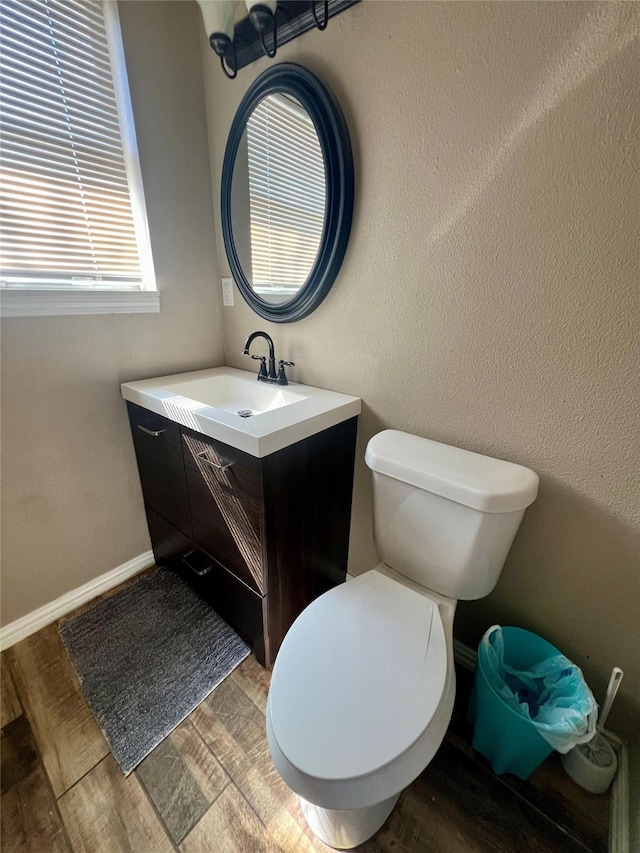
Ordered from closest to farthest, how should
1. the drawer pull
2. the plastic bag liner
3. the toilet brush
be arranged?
the plastic bag liner → the toilet brush → the drawer pull

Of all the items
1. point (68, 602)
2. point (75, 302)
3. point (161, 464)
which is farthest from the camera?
point (68, 602)

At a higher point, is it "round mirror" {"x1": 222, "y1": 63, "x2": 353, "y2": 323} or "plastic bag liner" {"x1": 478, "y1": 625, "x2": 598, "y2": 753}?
"round mirror" {"x1": 222, "y1": 63, "x2": 353, "y2": 323}

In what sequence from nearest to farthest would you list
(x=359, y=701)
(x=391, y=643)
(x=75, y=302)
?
(x=359, y=701), (x=391, y=643), (x=75, y=302)

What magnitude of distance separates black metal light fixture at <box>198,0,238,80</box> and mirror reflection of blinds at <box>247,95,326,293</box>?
6.5 inches

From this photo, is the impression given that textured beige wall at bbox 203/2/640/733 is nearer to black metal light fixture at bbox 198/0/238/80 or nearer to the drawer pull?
black metal light fixture at bbox 198/0/238/80

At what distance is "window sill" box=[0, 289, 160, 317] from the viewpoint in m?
1.05

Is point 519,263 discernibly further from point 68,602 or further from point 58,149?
point 68,602

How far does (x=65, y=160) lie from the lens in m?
1.10

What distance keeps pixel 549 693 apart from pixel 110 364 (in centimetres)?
176

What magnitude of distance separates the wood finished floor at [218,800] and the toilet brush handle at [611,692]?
20 centimetres

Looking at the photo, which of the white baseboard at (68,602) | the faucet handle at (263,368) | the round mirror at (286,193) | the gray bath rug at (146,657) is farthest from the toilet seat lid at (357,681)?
the white baseboard at (68,602)

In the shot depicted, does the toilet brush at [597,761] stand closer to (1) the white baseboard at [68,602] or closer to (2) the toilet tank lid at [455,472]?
(2) the toilet tank lid at [455,472]

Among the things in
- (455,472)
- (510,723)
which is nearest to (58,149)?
(455,472)

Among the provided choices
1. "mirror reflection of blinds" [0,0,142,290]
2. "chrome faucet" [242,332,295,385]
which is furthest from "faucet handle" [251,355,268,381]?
"mirror reflection of blinds" [0,0,142,290]
